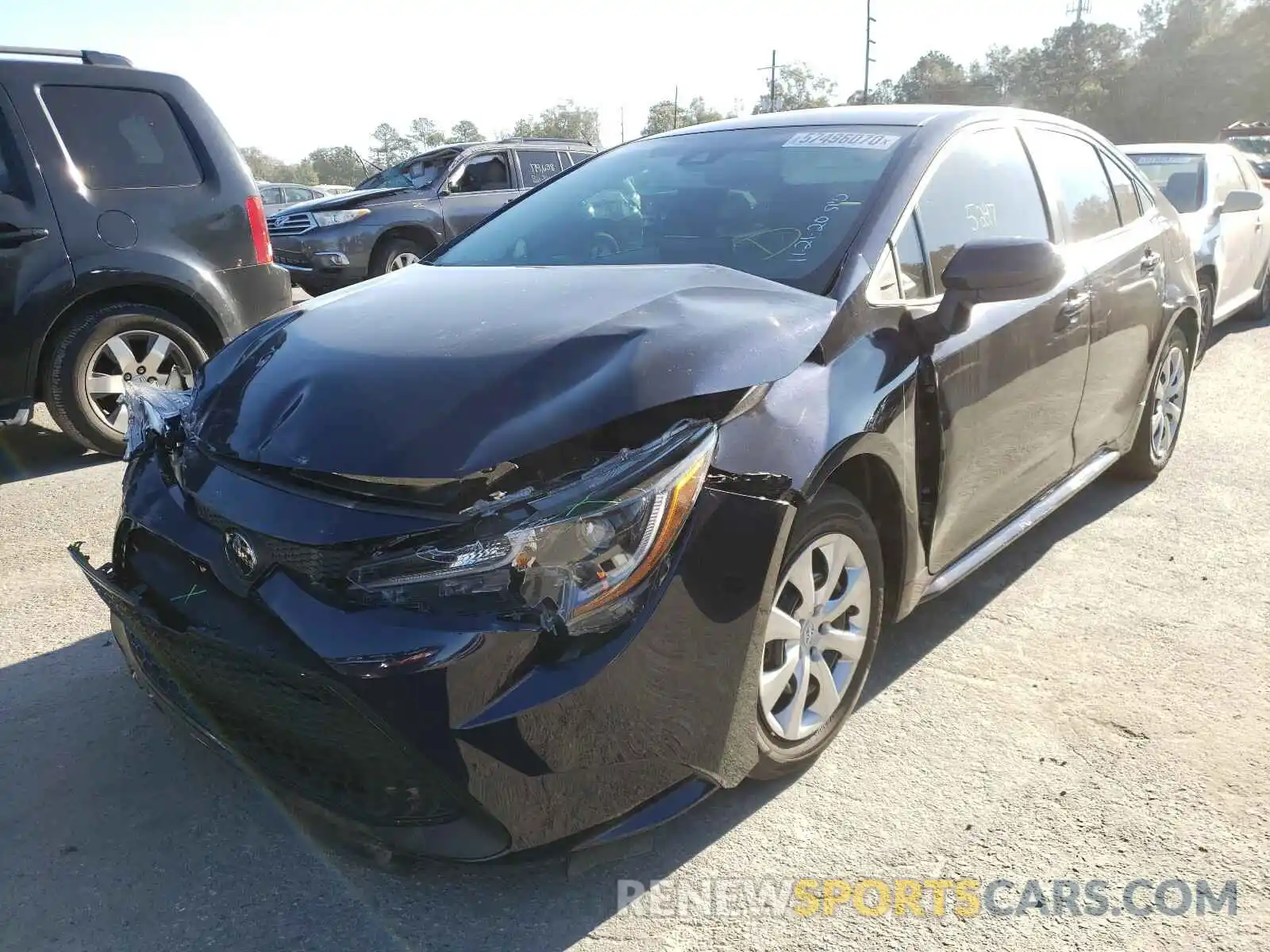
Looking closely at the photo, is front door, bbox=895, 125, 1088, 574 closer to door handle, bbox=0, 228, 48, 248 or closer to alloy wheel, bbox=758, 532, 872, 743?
alloy wheel, bbox=758, 532, 872, 743

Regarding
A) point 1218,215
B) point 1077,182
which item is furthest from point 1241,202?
point 1077,182

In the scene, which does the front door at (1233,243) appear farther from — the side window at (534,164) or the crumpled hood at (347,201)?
the crumpled hood at (347,201)

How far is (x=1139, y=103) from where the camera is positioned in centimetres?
5791

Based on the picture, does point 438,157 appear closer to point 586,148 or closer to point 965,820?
point 586,148

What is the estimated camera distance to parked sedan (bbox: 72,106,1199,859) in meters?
1.79

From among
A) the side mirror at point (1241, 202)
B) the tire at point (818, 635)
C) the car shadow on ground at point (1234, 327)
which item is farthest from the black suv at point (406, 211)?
the tire at point (818, 635)

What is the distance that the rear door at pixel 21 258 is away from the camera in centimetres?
469

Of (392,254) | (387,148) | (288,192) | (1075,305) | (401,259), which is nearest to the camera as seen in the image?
(1075,305)

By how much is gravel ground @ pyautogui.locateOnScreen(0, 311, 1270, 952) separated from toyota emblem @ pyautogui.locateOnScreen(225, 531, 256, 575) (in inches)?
28.3

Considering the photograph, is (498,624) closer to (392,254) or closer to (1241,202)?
(1241,202)

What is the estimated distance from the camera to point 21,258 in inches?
185

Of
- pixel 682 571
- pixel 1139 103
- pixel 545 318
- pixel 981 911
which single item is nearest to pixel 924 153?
pixel 545 318

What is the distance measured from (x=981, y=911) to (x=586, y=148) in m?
11.4

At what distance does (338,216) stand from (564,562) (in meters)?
9.30
